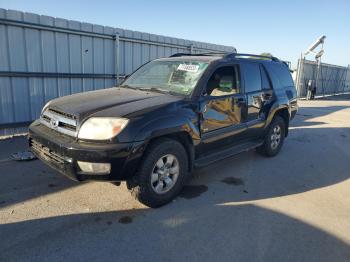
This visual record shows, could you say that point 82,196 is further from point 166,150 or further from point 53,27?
point 53,27

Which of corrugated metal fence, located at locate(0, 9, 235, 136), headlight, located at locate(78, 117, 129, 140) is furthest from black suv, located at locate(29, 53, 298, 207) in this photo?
corrugated metal fence, located at locate(0, 9, 235, 136)

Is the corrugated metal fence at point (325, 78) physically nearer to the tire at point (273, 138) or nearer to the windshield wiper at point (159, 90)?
the tire at point (273, 138)

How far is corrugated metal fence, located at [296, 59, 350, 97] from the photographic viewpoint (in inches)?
723

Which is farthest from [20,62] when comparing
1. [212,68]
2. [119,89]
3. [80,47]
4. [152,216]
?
[152,216]

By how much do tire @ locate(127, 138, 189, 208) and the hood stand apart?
1.61 feet

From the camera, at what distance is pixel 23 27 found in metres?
6.41

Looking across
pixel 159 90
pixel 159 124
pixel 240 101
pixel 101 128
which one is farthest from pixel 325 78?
pixel 101 128

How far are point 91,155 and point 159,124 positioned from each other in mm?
811

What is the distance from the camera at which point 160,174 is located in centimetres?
360

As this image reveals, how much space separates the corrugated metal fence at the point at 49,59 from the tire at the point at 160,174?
4545mm

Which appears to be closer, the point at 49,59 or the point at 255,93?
the point at 255,93

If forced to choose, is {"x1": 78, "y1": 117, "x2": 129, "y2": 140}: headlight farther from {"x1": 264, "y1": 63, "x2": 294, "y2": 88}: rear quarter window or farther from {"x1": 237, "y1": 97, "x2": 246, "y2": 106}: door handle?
{"x1": 264, "y1": 63, "x2": 294, "y2": 88}: rear quarter window

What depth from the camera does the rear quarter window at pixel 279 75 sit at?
5695mm

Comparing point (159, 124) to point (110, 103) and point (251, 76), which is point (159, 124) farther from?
point (251, 76)
